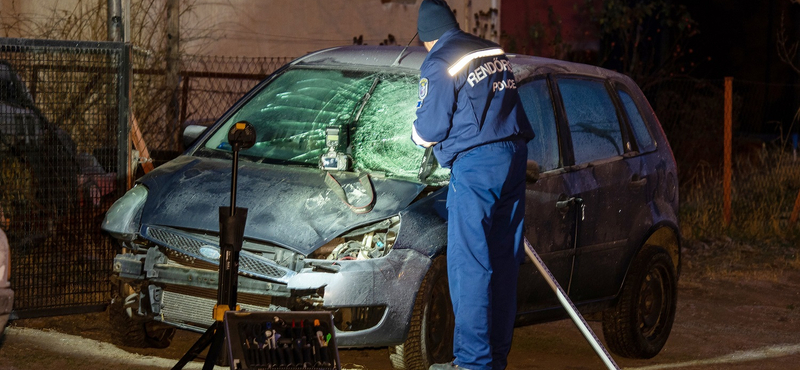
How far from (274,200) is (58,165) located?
201cm

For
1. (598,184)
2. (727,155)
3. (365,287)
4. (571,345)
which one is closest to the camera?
(365,287)

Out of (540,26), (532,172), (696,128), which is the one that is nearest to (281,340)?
(532,172)

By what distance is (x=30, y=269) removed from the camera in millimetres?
6949

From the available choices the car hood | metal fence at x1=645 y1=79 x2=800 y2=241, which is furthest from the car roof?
metal fence at x1=645 y1=79 x2=800 y2=241

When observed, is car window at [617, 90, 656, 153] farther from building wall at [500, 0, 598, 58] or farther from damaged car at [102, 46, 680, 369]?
building wall at [500, 0, 598, 58]

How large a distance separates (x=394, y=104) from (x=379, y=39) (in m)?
10.3

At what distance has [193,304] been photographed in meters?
5.34

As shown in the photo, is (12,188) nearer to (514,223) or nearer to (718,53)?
(514,223)

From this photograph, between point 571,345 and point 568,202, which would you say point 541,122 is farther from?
point 571,345

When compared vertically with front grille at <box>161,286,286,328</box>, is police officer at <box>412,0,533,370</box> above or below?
above

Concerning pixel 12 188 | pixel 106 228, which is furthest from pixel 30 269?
pixel 106 228

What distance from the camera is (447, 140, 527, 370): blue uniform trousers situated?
4.91 meters

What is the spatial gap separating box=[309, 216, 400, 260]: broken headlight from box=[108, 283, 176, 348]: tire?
1095 millimetres

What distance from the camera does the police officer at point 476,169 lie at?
16.1 ft
